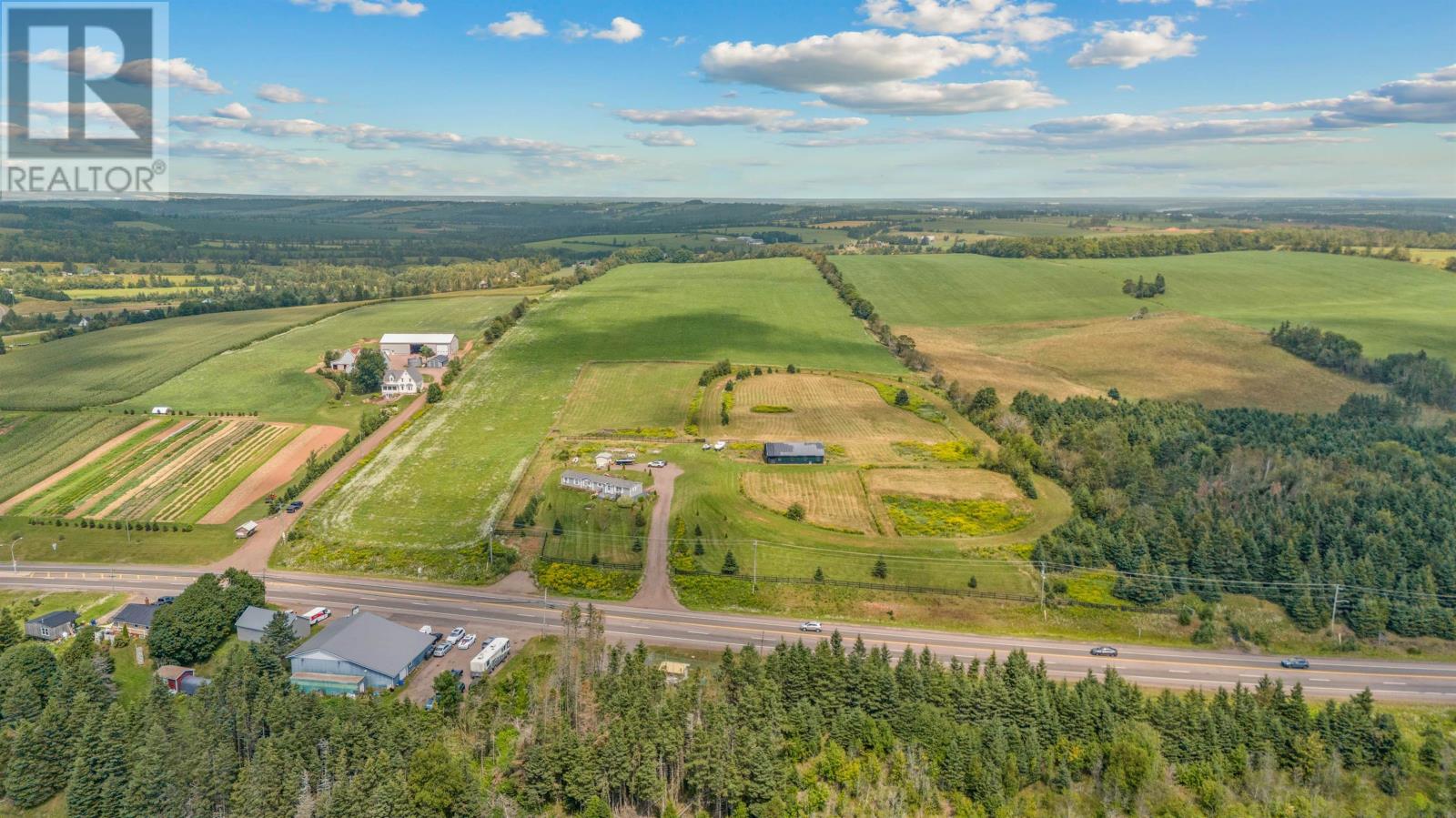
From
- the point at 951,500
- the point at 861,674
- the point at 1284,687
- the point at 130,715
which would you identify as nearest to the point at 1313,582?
the point at 1284,687

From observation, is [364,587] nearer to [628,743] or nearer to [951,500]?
[628,743]

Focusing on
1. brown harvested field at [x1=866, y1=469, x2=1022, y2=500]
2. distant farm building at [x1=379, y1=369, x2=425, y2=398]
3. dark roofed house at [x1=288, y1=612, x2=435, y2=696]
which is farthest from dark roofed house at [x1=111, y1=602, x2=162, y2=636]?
brown harvested field at [x1=866, y1=469, x2=1022, y2=500]

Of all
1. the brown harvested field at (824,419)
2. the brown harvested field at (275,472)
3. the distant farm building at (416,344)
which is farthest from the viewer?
the distant farm building at (416,344)

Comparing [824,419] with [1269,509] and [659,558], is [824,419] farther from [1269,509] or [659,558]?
[1269,509]

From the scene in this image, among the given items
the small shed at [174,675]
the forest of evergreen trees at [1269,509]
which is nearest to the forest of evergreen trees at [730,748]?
the small shed at [174,675]

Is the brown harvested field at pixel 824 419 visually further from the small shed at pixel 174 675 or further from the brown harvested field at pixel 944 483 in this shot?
the small shed at pixel 174 675

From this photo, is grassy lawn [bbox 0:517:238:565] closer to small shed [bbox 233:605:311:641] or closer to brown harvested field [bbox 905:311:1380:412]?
small shed [bbox 233:605:311:641]
